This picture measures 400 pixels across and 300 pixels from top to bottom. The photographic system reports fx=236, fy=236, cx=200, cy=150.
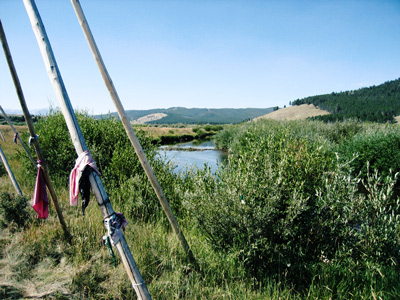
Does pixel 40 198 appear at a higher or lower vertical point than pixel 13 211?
higher

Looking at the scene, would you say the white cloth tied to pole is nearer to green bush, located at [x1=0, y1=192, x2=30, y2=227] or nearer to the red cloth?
the red cloth

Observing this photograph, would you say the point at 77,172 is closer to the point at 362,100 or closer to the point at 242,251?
the point at 242,251

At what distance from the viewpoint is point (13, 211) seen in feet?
15.2

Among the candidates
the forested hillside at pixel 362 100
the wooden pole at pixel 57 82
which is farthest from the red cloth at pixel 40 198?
the forested hillside at pixel 362 100

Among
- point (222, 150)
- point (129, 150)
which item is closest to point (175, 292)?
point (129, 150)

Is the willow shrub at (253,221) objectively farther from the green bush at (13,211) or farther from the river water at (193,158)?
the river water at (193,158)

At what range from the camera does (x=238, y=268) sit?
3547 millimetres

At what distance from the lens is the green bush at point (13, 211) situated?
4539 mm

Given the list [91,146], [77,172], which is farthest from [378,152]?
[77,172]

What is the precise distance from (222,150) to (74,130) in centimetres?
3180

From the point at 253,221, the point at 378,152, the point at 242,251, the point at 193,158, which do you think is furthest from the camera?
the point at 193,158

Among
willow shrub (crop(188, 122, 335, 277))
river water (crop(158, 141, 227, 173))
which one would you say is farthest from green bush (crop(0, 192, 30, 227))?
river water (crop(158, 141, 227, 173))

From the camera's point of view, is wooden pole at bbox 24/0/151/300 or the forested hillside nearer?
wooden pole at bbox 24/0/151/300

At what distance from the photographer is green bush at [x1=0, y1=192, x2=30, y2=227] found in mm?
4539
